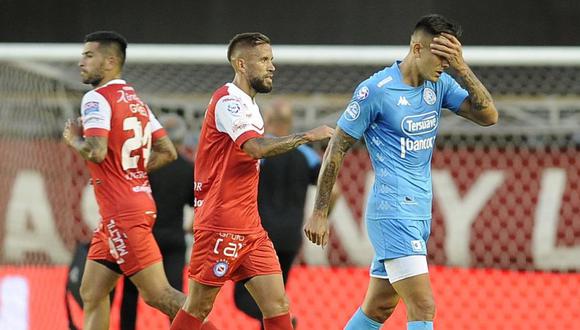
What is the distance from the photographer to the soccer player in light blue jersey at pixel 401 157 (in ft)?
18.6

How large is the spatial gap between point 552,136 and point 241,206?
17.2 feet

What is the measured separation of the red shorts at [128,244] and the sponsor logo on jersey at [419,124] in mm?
1534

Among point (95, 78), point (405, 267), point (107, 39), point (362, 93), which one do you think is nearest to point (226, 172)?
point (362, 93)

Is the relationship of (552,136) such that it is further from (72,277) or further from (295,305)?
(72,277)

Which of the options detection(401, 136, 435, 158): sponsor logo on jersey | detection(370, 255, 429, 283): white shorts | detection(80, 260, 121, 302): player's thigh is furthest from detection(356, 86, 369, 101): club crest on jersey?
detection(80, 260, 121, 302): player's thigh

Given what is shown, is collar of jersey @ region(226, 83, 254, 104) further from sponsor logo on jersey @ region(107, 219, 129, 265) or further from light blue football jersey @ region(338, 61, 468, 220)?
sponsor logo on jersey @ region(107, 219, 129, 265)

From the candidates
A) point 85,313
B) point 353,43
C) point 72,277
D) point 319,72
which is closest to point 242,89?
point 85,313

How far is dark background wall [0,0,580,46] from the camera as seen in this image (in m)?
11.4

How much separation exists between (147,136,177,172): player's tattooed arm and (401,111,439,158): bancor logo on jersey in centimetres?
159

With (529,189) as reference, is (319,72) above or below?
above

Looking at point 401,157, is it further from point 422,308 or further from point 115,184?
point 115,184

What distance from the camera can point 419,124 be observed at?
5805 mm

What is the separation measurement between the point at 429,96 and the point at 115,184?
1722 millimetres

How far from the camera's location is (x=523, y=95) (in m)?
10.5
